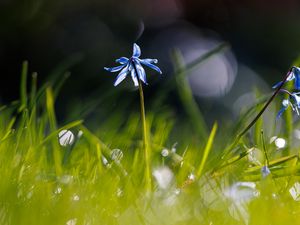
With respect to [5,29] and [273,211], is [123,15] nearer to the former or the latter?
[5,29]

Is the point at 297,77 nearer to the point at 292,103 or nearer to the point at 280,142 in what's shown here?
the point at 292,103

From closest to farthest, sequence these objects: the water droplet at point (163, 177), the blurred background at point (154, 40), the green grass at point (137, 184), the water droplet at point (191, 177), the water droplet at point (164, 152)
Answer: the green grass at point (137, 184) < the water droplet at point (163, 177) < the water droplet at point (191, 177) < the water droplet at point (164, 152) < the blurred background at point (154, 40)

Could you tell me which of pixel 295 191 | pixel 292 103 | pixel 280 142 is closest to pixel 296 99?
pixel 292 103

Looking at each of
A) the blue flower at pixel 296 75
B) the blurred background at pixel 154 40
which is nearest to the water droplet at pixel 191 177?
the blue flower at pixel 296 75

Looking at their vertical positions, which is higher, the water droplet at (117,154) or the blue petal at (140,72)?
the blue petal at (140,72)

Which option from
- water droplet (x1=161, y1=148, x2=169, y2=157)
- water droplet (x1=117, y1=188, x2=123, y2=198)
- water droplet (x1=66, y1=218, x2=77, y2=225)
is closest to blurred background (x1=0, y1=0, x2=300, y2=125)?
water droplet (x1=161, y1=148, x2=169, y2=157)

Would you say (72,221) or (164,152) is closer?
(72,221)

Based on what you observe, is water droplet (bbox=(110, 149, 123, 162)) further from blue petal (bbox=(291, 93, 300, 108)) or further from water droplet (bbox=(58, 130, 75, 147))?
blue petal (bbox=(291, 93, 300, 108))

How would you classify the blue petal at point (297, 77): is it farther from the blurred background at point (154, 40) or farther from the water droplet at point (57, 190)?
the blurred background at point (154, 40)
